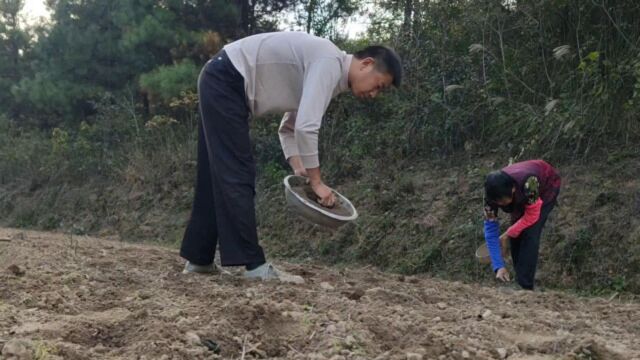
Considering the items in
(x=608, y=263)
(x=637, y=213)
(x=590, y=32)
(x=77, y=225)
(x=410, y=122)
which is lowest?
(x=77, y=225)

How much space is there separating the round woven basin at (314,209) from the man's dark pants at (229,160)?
0.23 meters

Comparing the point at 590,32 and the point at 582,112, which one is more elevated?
the point at 590,32

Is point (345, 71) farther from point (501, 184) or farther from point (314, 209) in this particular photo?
point (501, 184)

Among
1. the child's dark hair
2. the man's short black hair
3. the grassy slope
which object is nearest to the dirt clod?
the man's short black hair

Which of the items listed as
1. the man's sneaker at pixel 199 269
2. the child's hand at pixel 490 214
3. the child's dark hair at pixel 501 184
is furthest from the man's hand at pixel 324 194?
the child's hand at pixel 490 214

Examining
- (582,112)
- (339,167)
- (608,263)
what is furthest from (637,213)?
(339,167)

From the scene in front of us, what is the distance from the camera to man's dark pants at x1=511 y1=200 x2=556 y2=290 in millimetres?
4875

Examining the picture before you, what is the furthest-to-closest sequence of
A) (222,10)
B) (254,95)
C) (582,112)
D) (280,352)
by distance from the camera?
(222,10)
(582,112)
(254,95)
(280,352)

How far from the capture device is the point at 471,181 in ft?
25.2

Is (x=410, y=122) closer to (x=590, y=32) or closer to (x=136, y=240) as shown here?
(x=590, y=32)

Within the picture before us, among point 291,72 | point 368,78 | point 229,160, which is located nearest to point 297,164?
point 229,160

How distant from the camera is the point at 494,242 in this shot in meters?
5.02

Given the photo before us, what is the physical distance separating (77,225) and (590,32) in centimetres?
877

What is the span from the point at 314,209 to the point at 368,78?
0.75m
